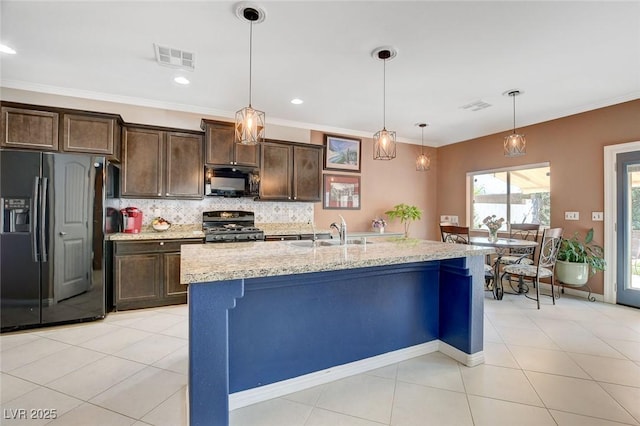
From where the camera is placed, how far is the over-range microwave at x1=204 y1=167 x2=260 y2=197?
421 cm

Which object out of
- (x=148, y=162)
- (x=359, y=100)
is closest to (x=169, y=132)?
(x=148, y=162)

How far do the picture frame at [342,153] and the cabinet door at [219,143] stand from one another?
67.5 inches

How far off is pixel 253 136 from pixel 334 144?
302 centimetres

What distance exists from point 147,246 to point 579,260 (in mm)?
5567

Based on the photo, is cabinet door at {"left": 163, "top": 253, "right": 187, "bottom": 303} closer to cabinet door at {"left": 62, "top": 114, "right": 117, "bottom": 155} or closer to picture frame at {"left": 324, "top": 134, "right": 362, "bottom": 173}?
cabinet door at {"left": 62, "top": 114, "right": 117, "bottom": 155}

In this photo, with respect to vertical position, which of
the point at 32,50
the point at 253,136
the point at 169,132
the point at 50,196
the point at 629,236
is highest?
the point at 32,50

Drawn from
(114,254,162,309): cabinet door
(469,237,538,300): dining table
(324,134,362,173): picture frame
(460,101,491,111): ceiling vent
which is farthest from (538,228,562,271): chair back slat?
(114,254,162,309): cabinet door

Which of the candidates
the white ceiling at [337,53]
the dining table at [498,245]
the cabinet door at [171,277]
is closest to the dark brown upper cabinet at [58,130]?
the white ceiling at [337,53]

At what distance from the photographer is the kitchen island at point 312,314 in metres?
1.46

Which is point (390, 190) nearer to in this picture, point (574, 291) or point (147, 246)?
point (574, 291)

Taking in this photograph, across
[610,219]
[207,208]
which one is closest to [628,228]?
[610,219]

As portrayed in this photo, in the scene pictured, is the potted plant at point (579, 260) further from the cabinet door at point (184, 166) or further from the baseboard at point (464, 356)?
the cabinet door at point (184, 166)

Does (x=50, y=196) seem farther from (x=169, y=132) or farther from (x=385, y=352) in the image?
(x=385, y=352)

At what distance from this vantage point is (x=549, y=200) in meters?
4.60
